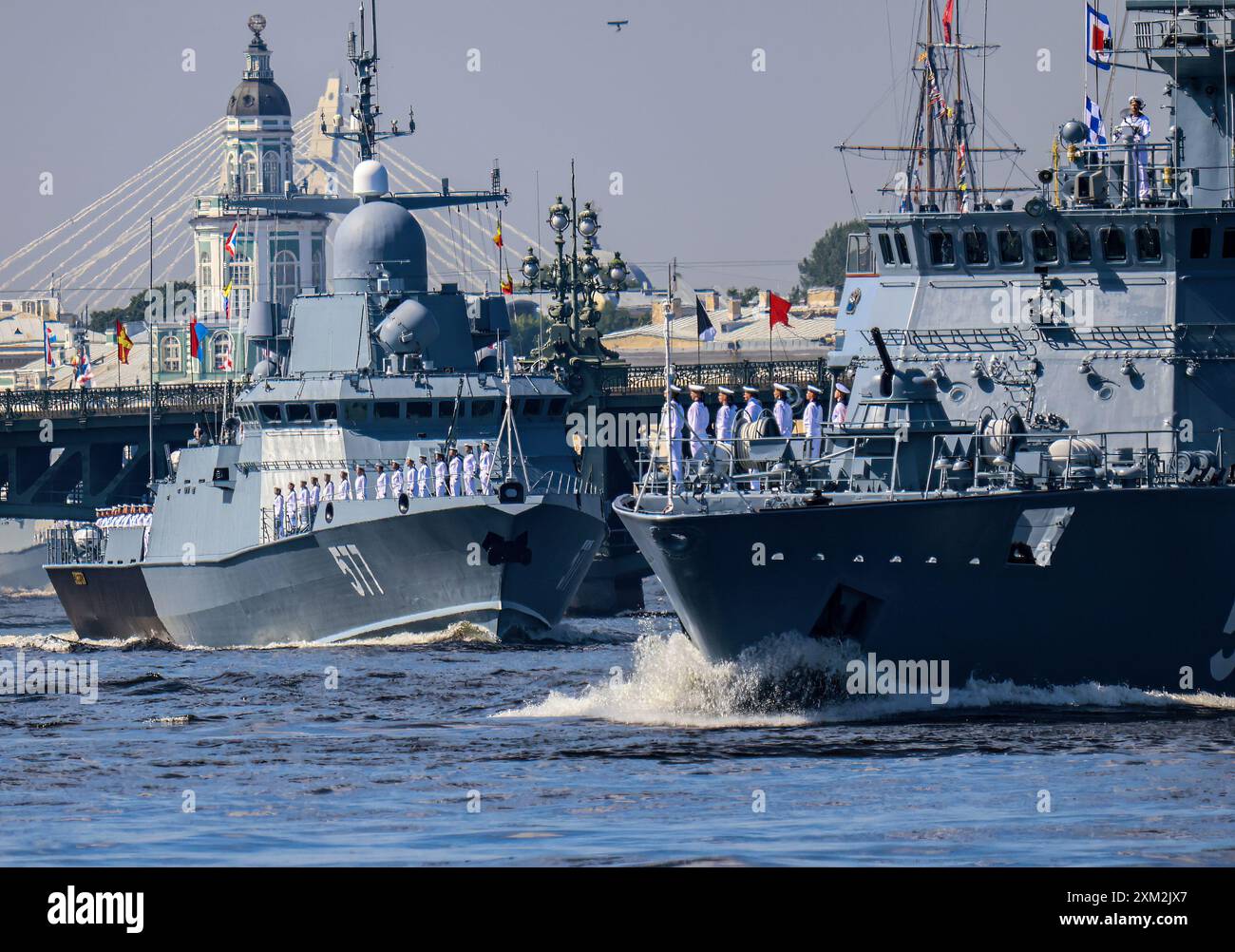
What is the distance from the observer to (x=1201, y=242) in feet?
88.1

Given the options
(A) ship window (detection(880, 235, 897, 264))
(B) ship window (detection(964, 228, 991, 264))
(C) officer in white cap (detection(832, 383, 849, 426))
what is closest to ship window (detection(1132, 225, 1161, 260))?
(B) ship window (detection(964, 228, 991, 264))

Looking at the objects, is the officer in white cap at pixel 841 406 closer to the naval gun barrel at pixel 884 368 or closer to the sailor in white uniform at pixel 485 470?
the naval gun barrel at pixel 884 368

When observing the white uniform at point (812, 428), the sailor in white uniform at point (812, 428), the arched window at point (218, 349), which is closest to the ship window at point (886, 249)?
the sailor in white uniform at point (812, 428)

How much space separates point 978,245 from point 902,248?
103 centimetres

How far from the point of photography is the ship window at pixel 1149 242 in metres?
26.9

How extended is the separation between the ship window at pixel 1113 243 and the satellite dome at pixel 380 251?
911 inches

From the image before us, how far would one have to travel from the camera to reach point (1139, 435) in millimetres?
26266

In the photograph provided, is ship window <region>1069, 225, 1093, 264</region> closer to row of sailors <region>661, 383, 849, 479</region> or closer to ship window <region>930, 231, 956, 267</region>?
ship window <region>930, 231, 956, 267</region>

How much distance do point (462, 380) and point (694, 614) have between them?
20526mm

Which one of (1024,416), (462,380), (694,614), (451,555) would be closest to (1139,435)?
(1024,416)

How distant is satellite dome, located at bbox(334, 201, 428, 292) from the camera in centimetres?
4803

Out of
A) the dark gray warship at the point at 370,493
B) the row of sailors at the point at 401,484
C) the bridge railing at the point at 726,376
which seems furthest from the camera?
the bridge railing at the point at 726,376

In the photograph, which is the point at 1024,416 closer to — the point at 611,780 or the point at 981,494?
the point at 981,494

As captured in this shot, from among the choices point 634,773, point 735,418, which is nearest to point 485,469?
point 735,418
